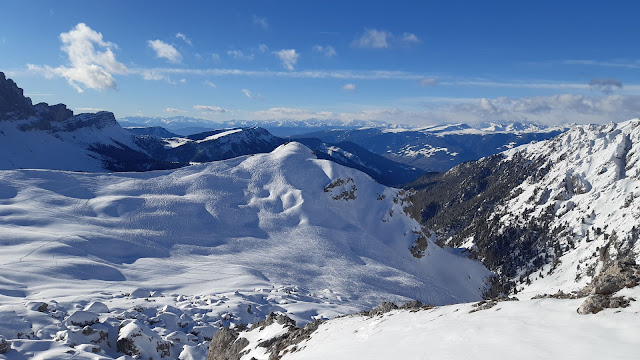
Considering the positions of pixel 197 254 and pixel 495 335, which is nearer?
pixel 495 335

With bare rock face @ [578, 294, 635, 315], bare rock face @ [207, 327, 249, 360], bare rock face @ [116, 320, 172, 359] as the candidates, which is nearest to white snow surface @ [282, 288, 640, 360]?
bare rock face @ [578, 294, 635, 315]

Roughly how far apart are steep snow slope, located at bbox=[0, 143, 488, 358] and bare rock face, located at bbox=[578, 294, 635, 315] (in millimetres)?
29521

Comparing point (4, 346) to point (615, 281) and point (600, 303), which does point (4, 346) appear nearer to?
point (600, 303)

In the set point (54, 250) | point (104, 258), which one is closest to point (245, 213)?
point (104, 258)

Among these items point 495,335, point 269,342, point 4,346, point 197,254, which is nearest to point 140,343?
point 4,346

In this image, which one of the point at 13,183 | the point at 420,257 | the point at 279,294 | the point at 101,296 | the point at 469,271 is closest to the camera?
the point at 101,296

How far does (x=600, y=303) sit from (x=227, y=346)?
25078 mm

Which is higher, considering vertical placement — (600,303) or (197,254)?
(600,303)

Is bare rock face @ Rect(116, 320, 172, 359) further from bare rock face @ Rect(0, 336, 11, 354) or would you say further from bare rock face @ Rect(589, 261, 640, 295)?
bare rock face @ Rect(589, 261, 640, 295)

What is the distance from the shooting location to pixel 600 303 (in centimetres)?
1392

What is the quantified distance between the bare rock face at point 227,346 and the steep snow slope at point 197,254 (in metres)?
3.20

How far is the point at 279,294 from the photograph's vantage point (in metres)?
50.6

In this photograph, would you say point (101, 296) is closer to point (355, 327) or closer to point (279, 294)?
point (279, 294)

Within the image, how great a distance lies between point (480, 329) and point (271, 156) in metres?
103
